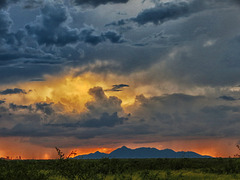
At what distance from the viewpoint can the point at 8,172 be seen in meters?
22.7

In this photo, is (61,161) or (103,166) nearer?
(61,161)

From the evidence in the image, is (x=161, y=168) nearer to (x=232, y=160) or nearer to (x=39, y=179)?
(x=232, y=160)

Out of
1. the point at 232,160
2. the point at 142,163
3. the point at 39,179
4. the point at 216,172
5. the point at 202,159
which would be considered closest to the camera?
the point at 39,179

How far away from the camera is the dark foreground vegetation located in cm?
2256

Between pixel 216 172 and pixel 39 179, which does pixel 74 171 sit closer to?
pixel 39 179

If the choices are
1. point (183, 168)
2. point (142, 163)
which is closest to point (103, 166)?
point (142, 163)

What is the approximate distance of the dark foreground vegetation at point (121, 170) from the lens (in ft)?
74.0

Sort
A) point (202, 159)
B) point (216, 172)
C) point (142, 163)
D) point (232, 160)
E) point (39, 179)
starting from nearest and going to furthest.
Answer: point (39, 179)
point (216, 172)
point (232, 160)
point (142, 163)
point (202, 159)

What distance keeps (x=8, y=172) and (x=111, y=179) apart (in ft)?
23.9

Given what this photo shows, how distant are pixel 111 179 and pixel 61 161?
384cm

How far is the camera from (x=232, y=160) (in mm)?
33594

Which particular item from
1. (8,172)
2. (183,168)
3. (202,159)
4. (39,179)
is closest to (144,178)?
(39,179)

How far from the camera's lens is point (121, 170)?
3141 centimetres

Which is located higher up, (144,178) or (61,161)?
(61,161)
